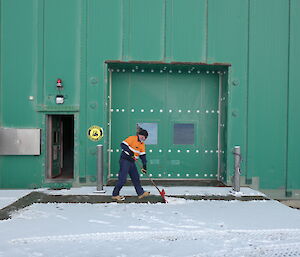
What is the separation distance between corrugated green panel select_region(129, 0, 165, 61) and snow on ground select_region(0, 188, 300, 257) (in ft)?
12.6

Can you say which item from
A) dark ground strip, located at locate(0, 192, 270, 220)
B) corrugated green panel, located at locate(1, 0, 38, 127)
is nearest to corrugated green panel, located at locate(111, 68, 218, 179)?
dark ground strip, located at locate(0, 192, 270, 220)

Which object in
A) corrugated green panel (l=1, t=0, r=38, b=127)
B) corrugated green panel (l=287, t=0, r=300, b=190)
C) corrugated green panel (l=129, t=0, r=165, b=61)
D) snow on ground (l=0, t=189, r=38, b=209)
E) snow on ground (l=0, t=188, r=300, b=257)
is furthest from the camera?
corrugated green panel (l=287, t=0, r=300, b=190)

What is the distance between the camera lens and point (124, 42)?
268 inches

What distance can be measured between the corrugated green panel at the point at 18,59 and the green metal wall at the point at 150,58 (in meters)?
0.02

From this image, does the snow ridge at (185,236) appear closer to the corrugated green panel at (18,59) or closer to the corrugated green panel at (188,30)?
the corrugated green panel at (18,59)

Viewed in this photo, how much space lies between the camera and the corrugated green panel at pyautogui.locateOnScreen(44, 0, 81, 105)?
6.71 m

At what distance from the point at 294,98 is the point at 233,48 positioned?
208 cm

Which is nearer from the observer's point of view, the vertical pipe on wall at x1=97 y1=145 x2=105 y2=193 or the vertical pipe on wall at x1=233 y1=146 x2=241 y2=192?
the vertical pipe on wall at x1=97 y1=145 x2=105 y2=193

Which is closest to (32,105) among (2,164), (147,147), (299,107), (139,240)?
(2,164)

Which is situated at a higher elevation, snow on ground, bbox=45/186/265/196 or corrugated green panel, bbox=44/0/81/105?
corrugated green panel, bbox=44/0/81/105

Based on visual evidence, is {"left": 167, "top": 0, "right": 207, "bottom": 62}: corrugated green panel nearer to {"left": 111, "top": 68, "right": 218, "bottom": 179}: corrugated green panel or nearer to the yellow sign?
{"left": 111, "top": 68, "right": 218, "bottom": 179}: corrugated green panel

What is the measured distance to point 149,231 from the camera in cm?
369

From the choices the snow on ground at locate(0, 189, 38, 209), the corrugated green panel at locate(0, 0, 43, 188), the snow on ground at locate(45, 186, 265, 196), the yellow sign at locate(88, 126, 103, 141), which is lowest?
the snow on ground at locate(0, 189, 38, 209)

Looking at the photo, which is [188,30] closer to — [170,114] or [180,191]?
[170,114]
